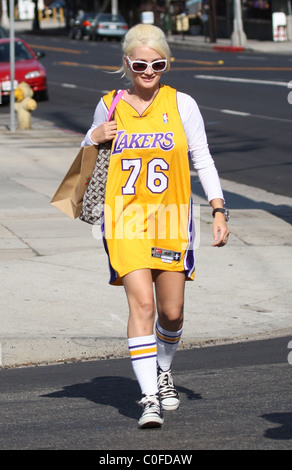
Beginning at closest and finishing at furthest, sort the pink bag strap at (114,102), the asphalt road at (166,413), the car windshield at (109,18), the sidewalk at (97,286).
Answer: the asphalt road at (166,413), the pink bag strap at (114,102), the sidewalk at (97,286), the car windshield at (109,18)

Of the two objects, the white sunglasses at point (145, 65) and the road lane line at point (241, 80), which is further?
the road lane line at point (241, 80)

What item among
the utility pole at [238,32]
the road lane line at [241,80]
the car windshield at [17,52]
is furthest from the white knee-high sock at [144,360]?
the utility pole at [238,32]

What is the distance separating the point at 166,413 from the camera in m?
5.41

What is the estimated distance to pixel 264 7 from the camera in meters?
59.4

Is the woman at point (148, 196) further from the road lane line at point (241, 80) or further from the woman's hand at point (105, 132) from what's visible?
the road lane line at point (241, 80)

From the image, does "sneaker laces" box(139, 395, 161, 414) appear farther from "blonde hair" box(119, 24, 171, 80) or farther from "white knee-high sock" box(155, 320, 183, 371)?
"blonde hair" box(119, 24, 171, 80)

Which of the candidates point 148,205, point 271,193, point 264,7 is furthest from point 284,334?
point 264,7

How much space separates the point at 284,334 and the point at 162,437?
2.88 metres

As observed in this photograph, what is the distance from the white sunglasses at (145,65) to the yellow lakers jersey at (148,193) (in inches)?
6.8

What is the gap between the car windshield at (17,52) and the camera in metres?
27.3

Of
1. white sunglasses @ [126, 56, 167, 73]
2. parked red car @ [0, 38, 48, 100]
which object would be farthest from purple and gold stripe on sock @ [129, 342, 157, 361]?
parked red car @ [0, 38, 48, 100]

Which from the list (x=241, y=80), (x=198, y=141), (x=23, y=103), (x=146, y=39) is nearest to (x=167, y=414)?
(x=198, y=141)

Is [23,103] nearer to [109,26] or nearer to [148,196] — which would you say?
[148,196]

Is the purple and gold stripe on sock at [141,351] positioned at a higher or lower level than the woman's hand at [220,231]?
lower
